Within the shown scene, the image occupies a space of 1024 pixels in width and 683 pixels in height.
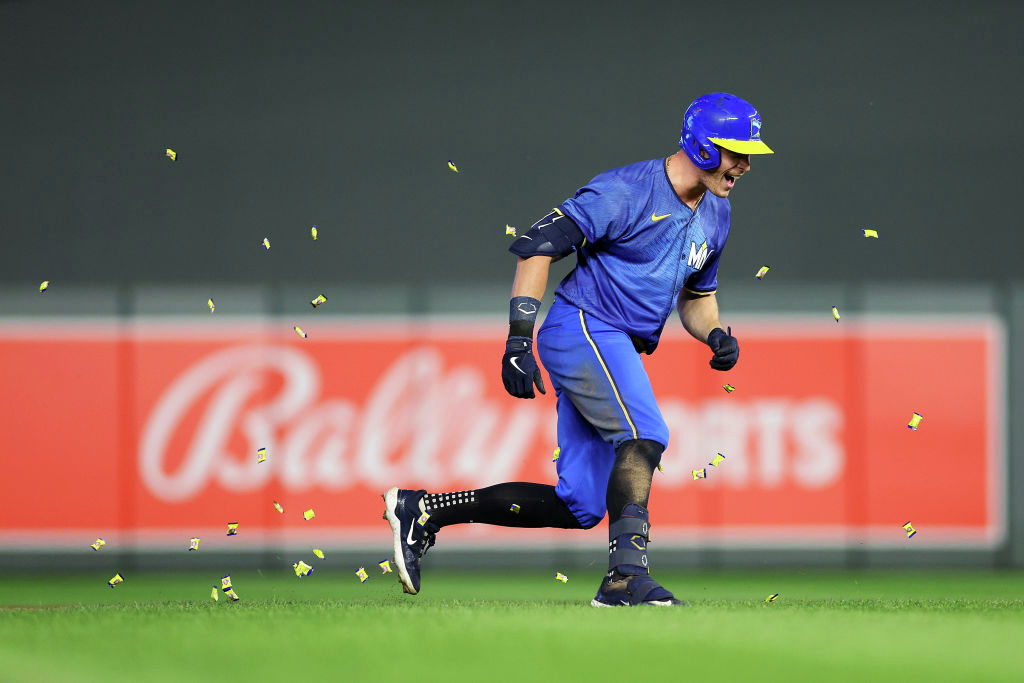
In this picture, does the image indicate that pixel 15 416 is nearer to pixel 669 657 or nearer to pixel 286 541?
pixel 286 541

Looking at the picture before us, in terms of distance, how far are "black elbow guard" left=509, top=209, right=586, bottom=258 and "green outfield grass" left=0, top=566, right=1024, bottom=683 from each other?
1190mm

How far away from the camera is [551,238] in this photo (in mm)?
4918

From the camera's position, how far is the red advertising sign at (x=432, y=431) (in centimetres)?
865

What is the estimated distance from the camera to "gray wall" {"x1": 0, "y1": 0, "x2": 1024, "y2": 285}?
9.87m

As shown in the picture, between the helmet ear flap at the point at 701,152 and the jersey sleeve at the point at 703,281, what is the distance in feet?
1.86

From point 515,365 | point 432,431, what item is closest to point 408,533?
point 515,365

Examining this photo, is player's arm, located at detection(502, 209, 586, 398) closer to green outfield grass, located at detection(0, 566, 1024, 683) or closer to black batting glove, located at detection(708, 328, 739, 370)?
black batting glove, located at detection(708, 328, 739, 370)

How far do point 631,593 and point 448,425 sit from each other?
4.10 meters

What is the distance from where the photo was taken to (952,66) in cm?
1012

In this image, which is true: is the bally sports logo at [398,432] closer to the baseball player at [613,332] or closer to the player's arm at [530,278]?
the baseball player at [613,332]

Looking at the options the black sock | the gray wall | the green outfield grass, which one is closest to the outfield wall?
the gray wall

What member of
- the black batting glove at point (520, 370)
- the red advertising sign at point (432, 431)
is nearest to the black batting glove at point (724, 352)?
the black batting glove at point (520, 370)

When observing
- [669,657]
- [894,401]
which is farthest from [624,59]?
[669,657]

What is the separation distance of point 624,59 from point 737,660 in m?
7.03
